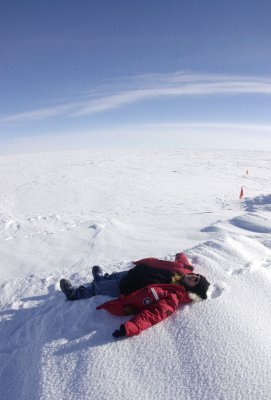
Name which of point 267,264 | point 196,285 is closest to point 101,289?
point 196,285

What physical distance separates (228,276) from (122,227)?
4642 millimetres

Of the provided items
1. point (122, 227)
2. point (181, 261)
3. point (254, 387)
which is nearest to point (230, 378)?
point (254, 387)

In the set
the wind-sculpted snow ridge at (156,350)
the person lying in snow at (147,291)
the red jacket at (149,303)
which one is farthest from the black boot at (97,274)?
the red jacket at (149,303)

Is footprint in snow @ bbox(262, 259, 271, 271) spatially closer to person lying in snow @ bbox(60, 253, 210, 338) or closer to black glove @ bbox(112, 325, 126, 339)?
person lying in snow @ bbox(60, 253, 210, 338)

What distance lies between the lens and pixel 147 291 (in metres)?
3.38

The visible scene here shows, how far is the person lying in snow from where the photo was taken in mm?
3080

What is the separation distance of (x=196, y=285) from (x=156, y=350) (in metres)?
0.88

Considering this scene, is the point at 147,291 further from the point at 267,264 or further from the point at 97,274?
the point at 267,264

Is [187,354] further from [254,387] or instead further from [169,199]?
[169,199]

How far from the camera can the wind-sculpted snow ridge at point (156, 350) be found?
2.47 metres

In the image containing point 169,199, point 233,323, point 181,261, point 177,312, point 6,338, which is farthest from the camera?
point 169,199

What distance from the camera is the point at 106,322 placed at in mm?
3275

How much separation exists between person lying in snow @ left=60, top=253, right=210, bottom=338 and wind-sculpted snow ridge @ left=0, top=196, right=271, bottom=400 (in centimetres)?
10

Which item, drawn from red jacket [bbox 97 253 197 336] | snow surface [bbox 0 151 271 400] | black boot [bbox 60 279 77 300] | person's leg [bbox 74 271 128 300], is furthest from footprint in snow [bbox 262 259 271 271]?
black boot [bbox 60 279 77 300]
